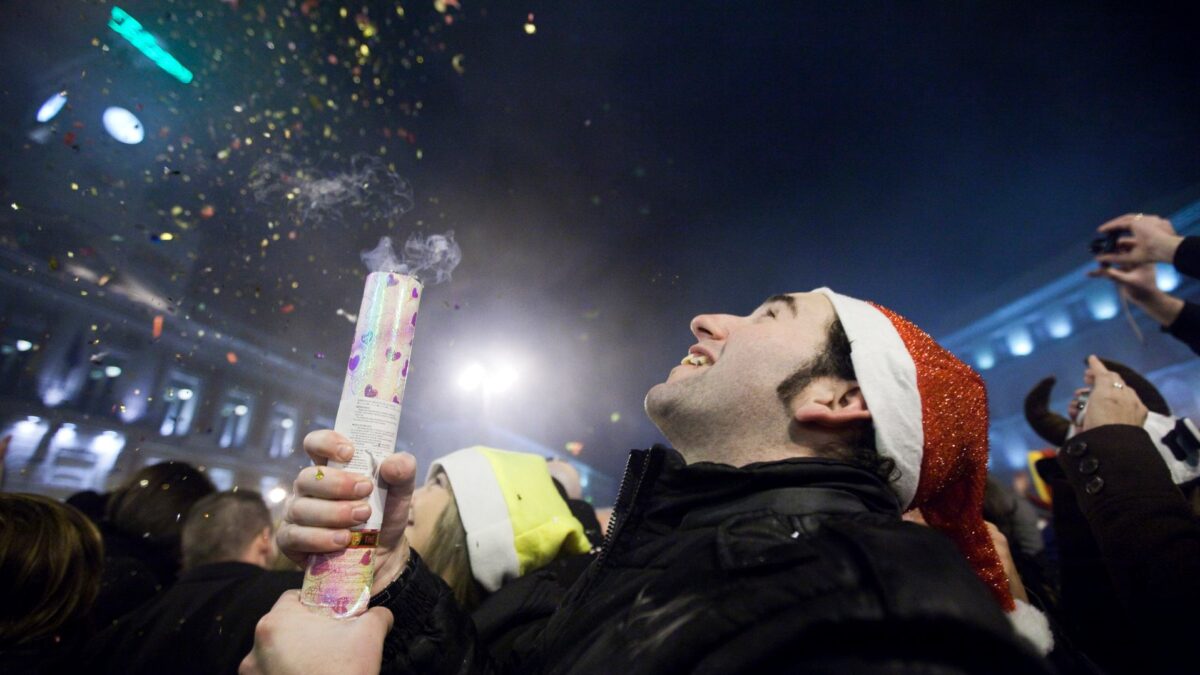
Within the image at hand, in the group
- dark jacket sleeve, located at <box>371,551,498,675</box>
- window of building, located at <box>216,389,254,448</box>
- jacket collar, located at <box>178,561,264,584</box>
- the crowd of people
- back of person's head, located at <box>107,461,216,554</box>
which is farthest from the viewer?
window of building, located at <box>216,389,254,448</box>

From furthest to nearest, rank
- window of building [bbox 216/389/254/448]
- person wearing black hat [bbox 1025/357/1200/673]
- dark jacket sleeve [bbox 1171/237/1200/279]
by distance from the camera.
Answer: window of building [bbox 216/389/254/448], dark jacket sleeve [bbox 1171/237/1200/279], person wearing black hat [bbox 1025/357/1200/673]

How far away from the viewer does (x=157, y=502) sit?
4.18m

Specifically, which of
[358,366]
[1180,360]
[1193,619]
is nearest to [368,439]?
[358,366]

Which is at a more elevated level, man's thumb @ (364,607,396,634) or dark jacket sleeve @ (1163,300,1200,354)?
dark jacket sleeve @ (1163,300,1200,354)

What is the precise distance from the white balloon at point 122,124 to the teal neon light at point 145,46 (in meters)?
2.13

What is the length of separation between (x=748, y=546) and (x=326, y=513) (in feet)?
3.83

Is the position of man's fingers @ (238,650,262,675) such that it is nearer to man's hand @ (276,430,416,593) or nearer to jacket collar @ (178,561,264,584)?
man's hand @ (276,430,416,593)

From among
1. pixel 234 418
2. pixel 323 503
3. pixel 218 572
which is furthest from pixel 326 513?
pixel 234 418

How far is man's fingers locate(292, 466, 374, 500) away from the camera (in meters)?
1.46

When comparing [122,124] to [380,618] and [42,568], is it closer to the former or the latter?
[42,568]

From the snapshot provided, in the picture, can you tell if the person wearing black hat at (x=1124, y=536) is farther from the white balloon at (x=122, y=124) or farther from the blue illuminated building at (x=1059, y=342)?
the blue illuminated building at (x=1059, y=342)

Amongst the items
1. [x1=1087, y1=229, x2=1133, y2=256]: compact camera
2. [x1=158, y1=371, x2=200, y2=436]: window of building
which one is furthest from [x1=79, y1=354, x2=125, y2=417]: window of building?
[x1=1087, y1=229, x2=1133, y2=256]: compact camera

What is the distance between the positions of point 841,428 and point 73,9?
38.4 ft

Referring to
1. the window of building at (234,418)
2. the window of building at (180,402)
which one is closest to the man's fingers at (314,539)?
the window of building at (180,402)
